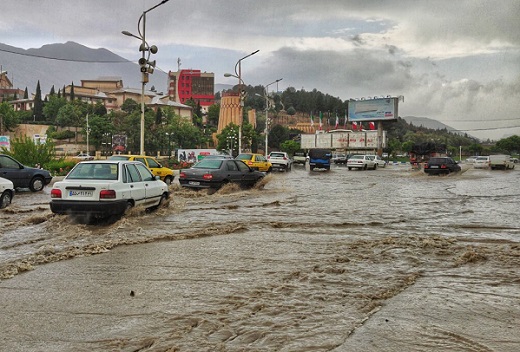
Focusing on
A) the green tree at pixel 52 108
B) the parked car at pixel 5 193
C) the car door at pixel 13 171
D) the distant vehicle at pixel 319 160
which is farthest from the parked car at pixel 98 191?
the green tree at pixel 52 108

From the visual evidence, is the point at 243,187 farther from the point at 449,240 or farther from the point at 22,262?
the point at 22,262

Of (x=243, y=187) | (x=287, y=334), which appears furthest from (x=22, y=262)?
(x=243, y=187)

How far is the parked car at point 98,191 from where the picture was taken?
1012cm

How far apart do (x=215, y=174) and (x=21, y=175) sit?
732cm

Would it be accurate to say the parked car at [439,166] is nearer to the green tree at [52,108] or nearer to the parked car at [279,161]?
the parked car at [279,161]

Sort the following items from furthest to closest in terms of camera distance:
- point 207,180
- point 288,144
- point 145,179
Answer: point 288,144 < point 207,180 < point 145,179

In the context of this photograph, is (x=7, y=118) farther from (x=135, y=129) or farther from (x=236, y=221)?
(x=236, y=221)

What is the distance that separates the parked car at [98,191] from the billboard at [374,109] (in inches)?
3252

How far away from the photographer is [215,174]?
1781 cm

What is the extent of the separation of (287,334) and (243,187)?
48.6ft

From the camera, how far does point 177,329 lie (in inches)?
176

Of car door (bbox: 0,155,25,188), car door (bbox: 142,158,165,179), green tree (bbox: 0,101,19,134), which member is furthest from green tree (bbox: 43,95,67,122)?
car door (bbox: 0,155,25,188)

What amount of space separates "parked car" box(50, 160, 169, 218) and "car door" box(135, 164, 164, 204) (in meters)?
0.35

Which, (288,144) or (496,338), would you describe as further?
(288,144)
